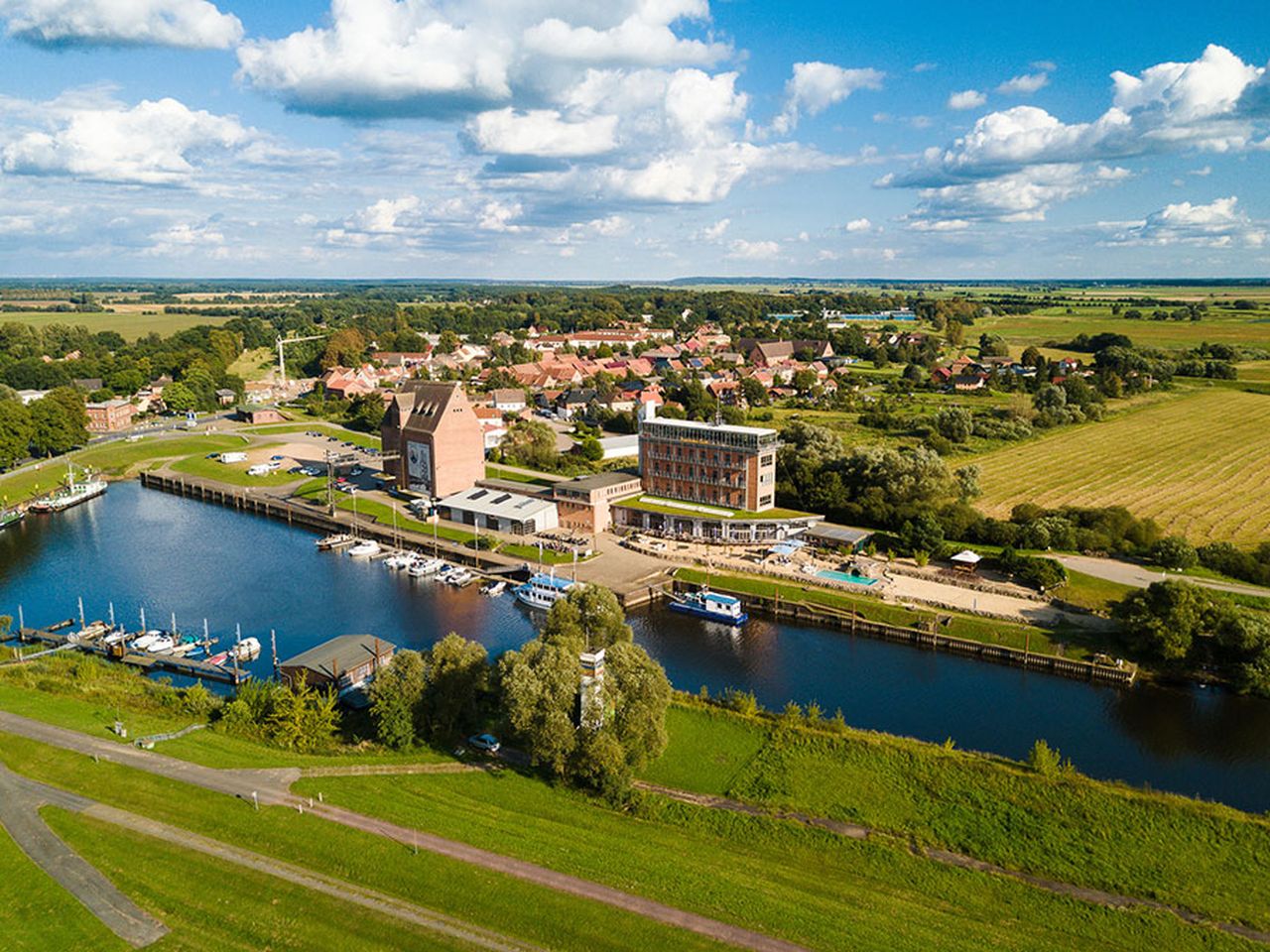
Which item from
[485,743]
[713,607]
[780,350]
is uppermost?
[780,350]

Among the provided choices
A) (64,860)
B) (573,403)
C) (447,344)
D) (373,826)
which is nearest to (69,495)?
(573,403)

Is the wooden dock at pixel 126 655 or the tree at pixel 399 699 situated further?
the wooden dock at pixel 126 655

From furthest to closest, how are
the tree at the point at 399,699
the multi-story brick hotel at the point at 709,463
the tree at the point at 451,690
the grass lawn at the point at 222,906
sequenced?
the multi-story brick hotel at the point at 709,463 → the tree at the point at 451,690 → the tree at the point at 399,699 → the grass lawn at the point at 222,906

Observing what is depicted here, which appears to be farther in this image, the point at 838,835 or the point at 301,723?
the point at 301,723

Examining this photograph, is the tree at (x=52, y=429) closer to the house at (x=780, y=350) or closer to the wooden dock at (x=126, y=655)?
the wooden dock at (x=126, y=655)

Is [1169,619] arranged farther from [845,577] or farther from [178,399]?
[178,399]

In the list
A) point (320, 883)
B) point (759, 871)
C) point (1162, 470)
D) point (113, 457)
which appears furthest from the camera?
point (113, 457)

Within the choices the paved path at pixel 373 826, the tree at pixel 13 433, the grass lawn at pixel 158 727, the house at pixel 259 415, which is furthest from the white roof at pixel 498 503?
the house at pixel 259 415
